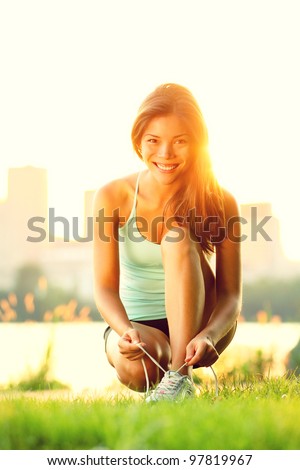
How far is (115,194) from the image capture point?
3102 mm

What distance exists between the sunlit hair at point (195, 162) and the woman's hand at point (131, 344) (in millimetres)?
411

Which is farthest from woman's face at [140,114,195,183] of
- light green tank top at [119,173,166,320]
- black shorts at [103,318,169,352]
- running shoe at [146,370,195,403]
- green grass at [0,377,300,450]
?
green grass at [0,377,300,450]

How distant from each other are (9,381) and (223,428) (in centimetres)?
181

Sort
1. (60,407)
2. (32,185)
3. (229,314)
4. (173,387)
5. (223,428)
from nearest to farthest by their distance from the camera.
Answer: (223,428) → (60,407) → (173,387) → (229,314) → (32,185)

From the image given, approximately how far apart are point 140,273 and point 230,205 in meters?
0.41

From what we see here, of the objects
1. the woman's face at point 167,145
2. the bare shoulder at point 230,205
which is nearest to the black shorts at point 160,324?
the bare shoulder at point 230,205

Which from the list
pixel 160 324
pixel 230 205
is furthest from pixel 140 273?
pixel 230 205

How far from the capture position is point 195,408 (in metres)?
2.41

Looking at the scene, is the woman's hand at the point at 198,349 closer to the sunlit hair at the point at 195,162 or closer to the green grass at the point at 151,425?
the green grass at the point at 151,425

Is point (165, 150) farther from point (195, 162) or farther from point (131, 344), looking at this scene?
point (131, 344)

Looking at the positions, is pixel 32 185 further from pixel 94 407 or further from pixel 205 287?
pixel 94 407

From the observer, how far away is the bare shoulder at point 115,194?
10.1 feet

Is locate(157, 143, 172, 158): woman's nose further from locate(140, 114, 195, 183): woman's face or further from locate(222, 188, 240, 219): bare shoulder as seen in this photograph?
locate(222, 188, 240, 219): bare shoulder
